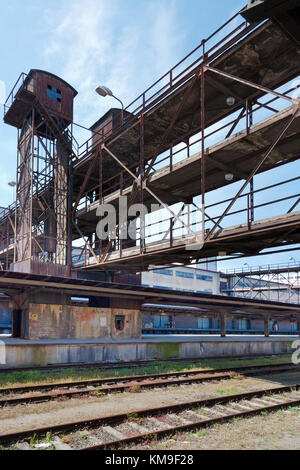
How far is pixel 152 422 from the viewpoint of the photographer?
739 cm

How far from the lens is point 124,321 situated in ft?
73.1

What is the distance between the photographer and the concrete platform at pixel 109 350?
1480 cm

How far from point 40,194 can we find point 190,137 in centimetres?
1084

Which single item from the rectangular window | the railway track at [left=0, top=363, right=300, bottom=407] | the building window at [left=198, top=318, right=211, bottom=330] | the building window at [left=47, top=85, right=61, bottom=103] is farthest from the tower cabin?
the rectangular window

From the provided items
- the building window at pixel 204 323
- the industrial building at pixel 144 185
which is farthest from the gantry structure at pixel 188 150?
the building window at pixel 204 323

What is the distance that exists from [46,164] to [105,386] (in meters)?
16.3

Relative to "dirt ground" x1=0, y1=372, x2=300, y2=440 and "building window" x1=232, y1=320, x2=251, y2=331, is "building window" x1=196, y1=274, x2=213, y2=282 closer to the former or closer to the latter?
"building window" x1=232, y1=320, x2=251, y2=331

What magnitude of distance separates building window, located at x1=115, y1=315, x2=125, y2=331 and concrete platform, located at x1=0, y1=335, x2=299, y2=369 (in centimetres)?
287

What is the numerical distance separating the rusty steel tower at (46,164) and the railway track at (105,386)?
10667mm

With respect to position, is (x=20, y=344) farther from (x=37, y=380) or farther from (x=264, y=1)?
(x=264, y=1)

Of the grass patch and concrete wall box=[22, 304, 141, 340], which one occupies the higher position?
concrete wall box=[22, 304, 141, 340]

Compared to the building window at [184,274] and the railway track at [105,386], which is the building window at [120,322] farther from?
the building window at [184,274]

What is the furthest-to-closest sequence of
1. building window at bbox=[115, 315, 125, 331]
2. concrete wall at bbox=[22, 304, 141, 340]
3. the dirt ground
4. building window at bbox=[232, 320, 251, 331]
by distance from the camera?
building window at bbox=[232, 320, 251, 331] < building window at bbox=[115, 315, 125, 331] < concrete wall at bbox=[22, 304, 141, 340] < the dirt ground

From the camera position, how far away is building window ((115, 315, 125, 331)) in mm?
21844
